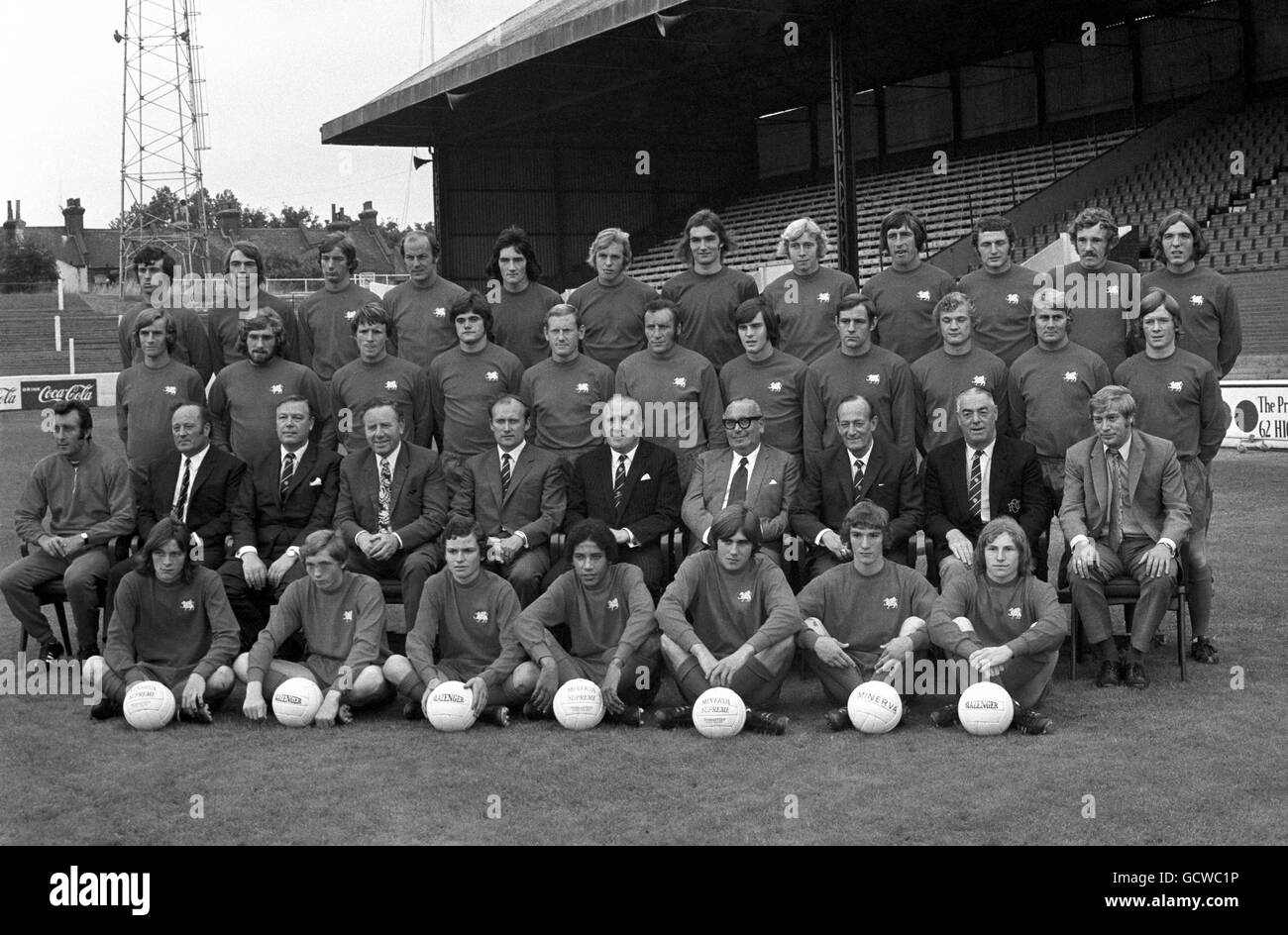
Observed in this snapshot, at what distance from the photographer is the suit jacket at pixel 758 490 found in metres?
8.00

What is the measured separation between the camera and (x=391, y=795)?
5.88m

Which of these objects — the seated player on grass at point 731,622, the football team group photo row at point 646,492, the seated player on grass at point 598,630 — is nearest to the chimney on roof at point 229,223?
the football team group photo row at point 646,492

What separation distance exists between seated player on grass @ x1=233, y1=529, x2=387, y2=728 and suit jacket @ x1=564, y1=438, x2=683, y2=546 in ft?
4.41

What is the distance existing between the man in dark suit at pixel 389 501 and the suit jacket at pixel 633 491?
0.81 metres

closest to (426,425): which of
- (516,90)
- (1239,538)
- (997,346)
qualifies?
(997,346)

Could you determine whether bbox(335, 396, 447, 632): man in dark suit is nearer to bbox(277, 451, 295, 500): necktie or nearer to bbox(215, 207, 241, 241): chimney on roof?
bbox(277, 451, 295, 500): necktie

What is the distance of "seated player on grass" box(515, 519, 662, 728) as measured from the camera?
7090 millimetres

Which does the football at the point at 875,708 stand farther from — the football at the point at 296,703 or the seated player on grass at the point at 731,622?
the football at the point at 296,703

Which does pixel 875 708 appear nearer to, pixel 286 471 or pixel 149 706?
pixel 149 706

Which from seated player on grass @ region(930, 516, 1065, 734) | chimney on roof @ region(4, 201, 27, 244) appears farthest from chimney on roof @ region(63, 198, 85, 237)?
seated player on grass @ region(930, 516, 1065, 734)

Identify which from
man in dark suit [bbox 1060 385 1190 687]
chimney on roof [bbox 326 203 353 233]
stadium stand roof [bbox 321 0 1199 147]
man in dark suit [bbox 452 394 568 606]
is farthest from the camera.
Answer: chimney on roof [bbox 326 203 353 233]

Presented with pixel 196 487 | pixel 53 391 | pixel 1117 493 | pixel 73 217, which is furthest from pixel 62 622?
pixel 73 217

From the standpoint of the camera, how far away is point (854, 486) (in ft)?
26.0
